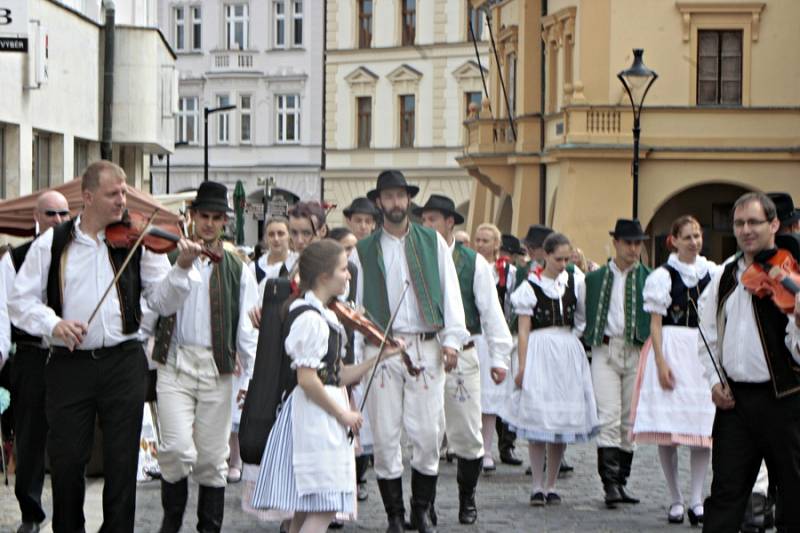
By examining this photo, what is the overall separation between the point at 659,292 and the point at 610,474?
151 centimetres

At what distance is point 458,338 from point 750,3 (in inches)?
1071

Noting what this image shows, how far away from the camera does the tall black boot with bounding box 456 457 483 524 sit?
38.4ft

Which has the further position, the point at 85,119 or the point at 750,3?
the point at 750,3

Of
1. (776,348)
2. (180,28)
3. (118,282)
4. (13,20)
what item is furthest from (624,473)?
(180,28)

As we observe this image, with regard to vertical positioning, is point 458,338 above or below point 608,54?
below

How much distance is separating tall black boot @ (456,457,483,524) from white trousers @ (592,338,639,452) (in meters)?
1.34

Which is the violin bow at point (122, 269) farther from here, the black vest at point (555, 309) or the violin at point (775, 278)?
the black vest at point (555, 309)

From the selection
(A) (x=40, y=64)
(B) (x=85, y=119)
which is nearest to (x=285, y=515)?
(A) (x=40, y=64)

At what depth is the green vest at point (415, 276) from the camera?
1105 centimetres

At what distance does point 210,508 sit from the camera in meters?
10.3

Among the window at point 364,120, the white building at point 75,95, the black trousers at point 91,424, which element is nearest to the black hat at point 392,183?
the black trousers at point 91,424

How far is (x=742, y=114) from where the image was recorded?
36812 millimetres

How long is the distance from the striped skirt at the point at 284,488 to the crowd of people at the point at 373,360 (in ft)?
0.04

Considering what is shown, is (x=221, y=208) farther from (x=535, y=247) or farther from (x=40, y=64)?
(x=40, y=64)
